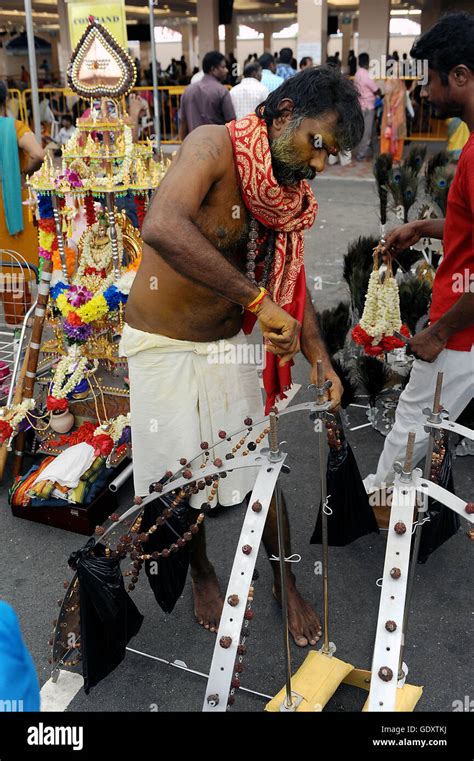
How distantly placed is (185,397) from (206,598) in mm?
808

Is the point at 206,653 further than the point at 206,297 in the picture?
Yes

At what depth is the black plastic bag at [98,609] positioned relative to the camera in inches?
84.7

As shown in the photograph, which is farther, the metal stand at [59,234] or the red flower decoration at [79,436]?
the metal stand at [59,234]

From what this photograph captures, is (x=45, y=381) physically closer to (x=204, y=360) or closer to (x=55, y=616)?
(x=55, y=616)

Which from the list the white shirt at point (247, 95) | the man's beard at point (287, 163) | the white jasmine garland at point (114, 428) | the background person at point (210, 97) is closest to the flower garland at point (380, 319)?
the white jasmine garland at point (114, 428)

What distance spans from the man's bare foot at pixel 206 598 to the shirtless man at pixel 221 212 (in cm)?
89

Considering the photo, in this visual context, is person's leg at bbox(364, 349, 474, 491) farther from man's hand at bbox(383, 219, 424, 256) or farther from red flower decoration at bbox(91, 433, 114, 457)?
red flower decoration at bbox(91, 433, 114, 457)

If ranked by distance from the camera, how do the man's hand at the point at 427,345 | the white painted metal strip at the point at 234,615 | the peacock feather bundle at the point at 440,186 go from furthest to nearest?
the peacock feather bundle at the point at 440,186, the man's hand at the point at 427,345, the white painted metal strip at the point at 234,615

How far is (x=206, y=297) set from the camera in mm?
2213

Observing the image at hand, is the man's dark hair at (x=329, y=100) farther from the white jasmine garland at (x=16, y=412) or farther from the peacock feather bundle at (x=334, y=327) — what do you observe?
the white jasmine garland at (x=16, y=412)

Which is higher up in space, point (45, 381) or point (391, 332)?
point (391, 332)

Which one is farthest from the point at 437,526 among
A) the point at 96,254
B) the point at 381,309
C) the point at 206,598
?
the point at 96,254
